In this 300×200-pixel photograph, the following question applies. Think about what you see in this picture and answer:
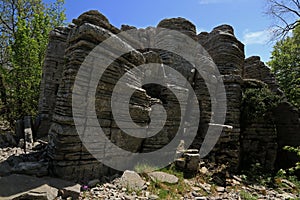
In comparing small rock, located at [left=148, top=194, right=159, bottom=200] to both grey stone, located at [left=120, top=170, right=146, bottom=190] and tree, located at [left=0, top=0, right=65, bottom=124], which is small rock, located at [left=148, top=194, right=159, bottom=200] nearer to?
grey stone, located at [left=120, top=170, right=146, bottom=190]

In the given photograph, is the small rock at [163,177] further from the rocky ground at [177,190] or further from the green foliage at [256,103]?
the green foliage at [256,103]

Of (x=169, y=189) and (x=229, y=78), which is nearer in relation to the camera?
(x=169, y=189)

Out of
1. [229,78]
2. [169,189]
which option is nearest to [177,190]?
[169,189]

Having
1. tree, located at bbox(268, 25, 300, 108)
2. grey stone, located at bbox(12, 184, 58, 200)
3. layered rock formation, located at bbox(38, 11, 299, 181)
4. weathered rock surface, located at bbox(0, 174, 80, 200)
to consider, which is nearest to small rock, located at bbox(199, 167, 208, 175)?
layered rock formation, located at bbox(38, 11, 299, 181)

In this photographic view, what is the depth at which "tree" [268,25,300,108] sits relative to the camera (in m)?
18.0

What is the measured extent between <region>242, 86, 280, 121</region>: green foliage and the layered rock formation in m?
0.41

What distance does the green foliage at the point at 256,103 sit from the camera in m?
10.2

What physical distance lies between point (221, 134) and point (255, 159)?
3570 millimetres

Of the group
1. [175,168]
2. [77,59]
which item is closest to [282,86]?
[175,168]

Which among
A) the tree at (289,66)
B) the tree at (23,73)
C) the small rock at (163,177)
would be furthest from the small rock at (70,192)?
the tree at (289,66)

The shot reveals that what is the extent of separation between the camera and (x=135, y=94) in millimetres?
6648

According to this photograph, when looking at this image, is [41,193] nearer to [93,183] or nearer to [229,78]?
[93,183]

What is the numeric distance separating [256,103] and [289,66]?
12773mm

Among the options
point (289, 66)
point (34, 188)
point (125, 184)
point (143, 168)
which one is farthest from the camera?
point (289, 66)
